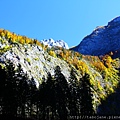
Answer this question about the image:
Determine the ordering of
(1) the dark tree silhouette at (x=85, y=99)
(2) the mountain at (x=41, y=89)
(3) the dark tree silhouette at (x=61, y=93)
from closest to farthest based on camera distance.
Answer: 1. (2) the mountain at (x=41, y=89)
2. (3) the dark tree silhouette at (x=61, y=93)
3. (1) the dark tree silhouette at (x=85, y=99)

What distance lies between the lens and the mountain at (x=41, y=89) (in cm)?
8525

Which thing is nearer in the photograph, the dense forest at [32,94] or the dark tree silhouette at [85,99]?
the dense forest at [32,94]

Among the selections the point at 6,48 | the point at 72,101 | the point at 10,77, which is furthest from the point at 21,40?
the point at 10,77

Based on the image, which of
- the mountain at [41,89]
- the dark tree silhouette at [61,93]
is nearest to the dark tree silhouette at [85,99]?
the mountain at [41,89]

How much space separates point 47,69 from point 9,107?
92.2 m

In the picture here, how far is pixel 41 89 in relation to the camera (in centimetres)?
9356

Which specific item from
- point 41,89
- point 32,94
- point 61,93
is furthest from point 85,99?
point 32,94

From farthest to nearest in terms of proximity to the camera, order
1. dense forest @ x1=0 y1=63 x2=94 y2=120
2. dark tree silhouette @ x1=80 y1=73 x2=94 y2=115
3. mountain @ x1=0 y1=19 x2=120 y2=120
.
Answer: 1. dark tree silhouette @ x1=80 y1=73 x2=94 y2=115
2. mountain @ x1=0 y1=19 x2=120 y2=120
3. dense forest @ x1=0 y1=63 x2=94 y2=120

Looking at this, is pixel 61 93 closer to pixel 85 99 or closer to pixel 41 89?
pixel 41 89

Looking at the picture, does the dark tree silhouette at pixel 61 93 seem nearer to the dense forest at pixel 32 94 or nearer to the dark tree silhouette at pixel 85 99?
the dense forest at pixel 32 94

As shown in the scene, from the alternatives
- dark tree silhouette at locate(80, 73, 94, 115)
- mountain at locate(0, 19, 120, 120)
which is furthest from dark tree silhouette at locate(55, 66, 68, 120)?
dark tree silhouette at locate(80, 73, 94, 115)

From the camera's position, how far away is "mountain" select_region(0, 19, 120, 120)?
85250 millimetres

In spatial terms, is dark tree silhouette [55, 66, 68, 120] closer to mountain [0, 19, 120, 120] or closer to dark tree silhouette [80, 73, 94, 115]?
mountain [0, 19, 120, 120]

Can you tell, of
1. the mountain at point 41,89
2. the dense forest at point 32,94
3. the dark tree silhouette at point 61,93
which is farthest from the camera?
the dark tree silhouette at point 61,93
